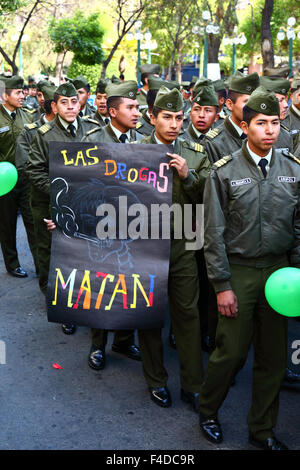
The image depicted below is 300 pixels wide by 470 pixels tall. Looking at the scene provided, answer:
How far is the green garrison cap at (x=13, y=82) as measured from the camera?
24.6ft

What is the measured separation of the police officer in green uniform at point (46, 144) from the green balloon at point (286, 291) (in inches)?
112

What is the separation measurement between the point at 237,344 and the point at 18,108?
17.4ft

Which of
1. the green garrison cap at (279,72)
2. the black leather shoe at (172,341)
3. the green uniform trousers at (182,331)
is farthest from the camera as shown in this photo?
the green garrison cap at (279,72)

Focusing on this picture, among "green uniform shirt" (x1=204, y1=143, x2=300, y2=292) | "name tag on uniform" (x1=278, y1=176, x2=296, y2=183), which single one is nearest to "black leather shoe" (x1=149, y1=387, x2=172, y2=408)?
"green uniform shirt" (x1=204, y1=143, x2=300, y2=292)

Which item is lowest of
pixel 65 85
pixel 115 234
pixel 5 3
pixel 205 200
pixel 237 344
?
pixel 237 344

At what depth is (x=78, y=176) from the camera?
409 centimetres

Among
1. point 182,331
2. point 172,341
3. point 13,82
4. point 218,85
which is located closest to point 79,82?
point 13,82

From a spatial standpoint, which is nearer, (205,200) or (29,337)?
(205,200)

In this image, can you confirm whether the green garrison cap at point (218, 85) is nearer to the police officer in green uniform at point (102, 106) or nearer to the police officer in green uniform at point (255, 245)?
the police officer in green uniform at point (102, 106)

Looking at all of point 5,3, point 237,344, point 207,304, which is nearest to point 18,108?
point 207,304

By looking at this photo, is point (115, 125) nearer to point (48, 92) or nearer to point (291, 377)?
point (291, 377)

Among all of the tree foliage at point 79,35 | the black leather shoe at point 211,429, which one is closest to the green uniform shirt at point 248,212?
the black leather shoe at point 211,429

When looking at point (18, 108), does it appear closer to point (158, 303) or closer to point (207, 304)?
point (207, 304)

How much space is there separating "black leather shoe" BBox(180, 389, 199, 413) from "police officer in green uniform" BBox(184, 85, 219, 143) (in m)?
2.26
